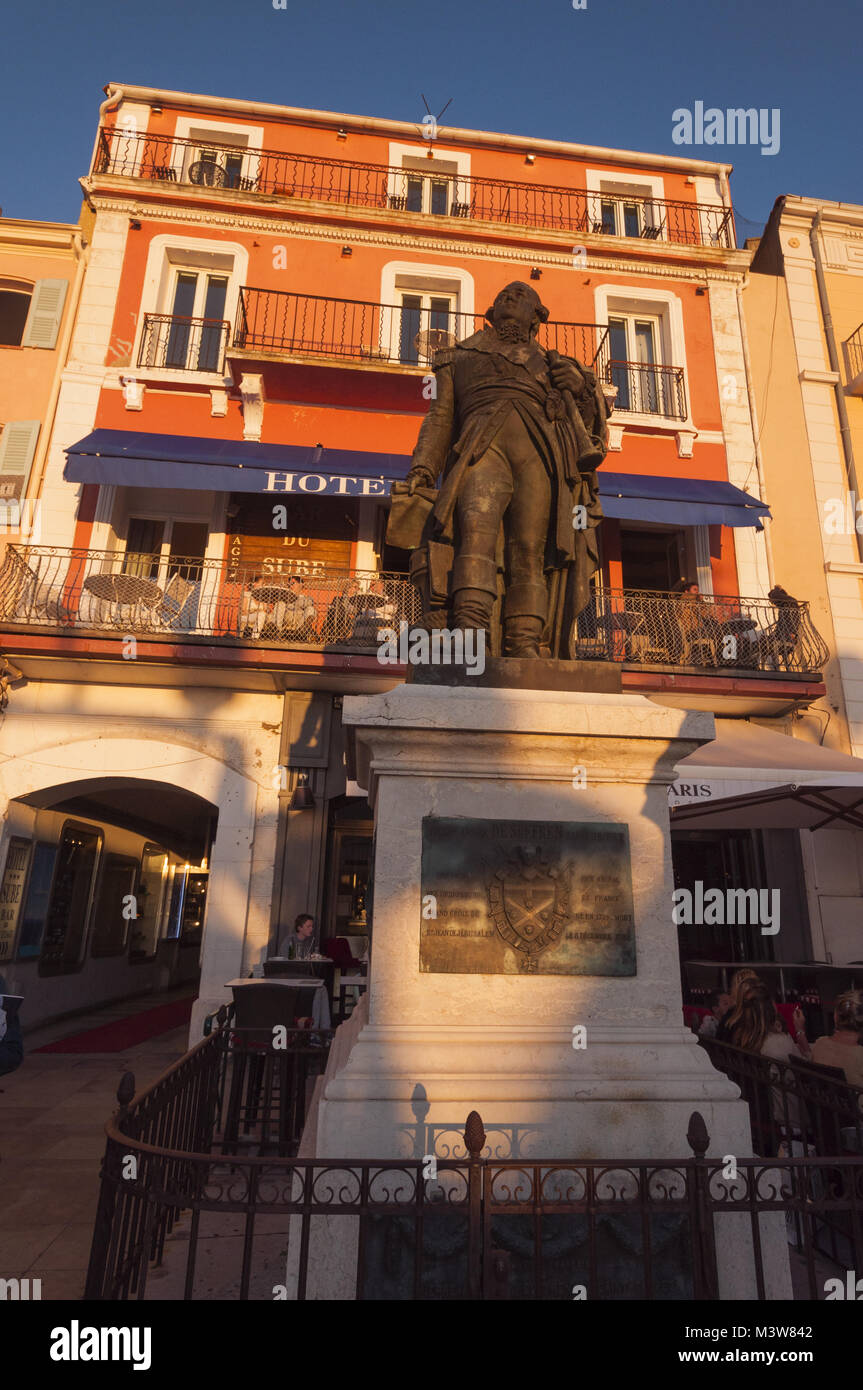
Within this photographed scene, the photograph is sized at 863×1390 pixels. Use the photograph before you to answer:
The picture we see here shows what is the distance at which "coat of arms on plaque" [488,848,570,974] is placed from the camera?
3.35 m

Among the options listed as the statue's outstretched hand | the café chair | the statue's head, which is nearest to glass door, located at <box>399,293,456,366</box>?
the statue's head

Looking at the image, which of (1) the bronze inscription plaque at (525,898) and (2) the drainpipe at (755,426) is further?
(2) the drainpipe at (755,426)

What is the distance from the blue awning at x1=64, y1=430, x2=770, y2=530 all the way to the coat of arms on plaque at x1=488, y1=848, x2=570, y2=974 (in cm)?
924

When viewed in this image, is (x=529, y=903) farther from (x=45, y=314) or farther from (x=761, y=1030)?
(x=45, y=314)

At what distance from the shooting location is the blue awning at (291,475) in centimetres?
1194

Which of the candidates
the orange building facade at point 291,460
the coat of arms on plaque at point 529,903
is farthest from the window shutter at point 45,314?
the coat of arms on plaque at point 529,903

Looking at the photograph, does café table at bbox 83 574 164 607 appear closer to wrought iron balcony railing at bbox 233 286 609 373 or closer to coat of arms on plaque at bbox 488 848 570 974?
wrought iron balcony railing at bbox 233 286 609 373

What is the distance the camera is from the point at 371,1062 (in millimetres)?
3041

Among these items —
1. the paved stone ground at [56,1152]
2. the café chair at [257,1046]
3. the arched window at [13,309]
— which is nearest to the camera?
the paved stone ground at [56,1152]

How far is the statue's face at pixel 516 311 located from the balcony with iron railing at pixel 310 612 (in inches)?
276

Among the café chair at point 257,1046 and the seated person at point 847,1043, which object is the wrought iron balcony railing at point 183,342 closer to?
the café chair at point 257,1046

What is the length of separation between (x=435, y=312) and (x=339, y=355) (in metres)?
2.67
